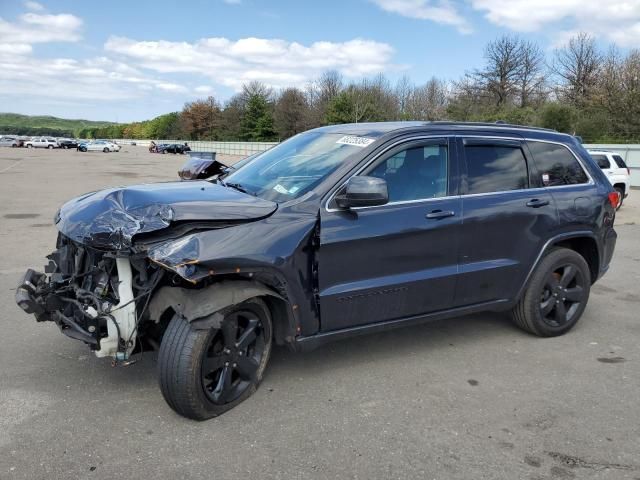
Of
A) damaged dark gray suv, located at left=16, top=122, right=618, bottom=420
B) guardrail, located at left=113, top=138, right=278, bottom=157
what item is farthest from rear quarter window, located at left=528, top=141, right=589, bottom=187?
guardrail, located at left=113, top=138, right=278, bottom=157

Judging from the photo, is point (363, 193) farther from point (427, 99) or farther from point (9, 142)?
point (9, 142)

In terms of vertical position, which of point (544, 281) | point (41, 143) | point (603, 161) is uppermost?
point (41, 143)

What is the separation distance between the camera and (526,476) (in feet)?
9.65

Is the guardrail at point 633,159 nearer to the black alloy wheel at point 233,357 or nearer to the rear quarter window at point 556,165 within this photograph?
the rear quarter window at point 556,165

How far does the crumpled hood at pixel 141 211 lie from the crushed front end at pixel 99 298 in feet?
0.38

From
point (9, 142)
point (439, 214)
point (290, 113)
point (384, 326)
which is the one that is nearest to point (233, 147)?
point (290, 113)

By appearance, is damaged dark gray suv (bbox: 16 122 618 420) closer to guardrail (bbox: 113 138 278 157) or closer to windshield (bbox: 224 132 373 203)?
windshield (bbox: 224 132 373 203)

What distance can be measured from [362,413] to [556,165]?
292 cm

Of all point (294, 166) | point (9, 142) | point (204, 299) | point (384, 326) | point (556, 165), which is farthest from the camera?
point (9, 142)

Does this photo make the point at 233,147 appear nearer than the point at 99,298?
No

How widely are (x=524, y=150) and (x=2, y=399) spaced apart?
443cm

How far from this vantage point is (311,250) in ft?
11.9

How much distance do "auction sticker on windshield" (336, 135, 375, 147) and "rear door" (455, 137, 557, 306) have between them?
813 millimetres

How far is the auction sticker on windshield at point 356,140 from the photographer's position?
4.03m
